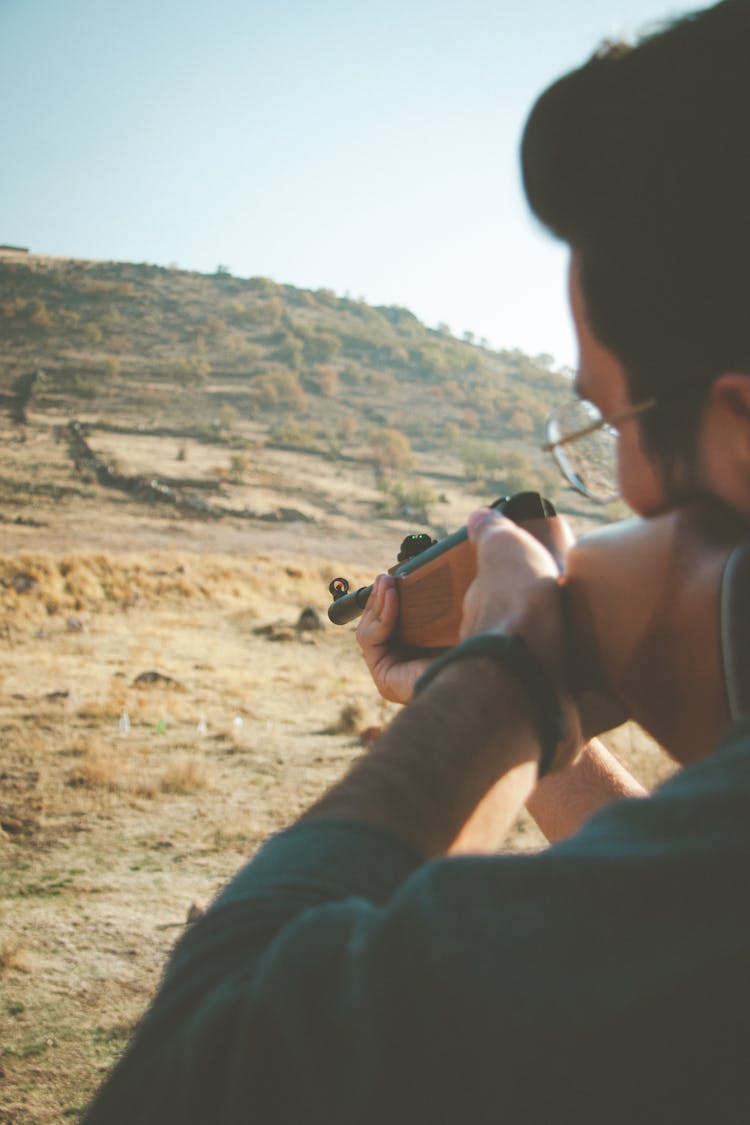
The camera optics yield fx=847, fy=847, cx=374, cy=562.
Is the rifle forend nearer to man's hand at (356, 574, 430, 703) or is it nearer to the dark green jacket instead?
man's hand at (356, 574, 430, 703)

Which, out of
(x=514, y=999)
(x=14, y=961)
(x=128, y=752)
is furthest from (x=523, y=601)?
(x=128, y=752)

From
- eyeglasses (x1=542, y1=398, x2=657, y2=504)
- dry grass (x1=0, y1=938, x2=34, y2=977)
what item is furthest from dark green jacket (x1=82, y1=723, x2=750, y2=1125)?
dry grass (x1=0, y1=938, x2=34, y2=977)

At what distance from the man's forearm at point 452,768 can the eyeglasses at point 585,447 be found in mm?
446

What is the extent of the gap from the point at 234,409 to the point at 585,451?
5649 centimetres

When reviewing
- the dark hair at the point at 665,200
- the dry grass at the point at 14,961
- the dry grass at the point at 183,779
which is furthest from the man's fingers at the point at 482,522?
the dry grass at the point at 183,779

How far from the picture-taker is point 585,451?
1.50m

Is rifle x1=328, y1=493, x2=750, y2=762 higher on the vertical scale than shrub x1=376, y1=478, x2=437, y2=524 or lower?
higher

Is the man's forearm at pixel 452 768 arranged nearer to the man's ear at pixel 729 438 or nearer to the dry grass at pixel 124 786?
the man's ear at pixel 729 438

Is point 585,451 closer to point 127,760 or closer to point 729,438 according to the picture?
point 729,438

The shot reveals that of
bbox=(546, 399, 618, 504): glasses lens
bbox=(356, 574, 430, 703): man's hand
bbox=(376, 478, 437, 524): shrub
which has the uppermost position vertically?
bbox=(546, 399, 618, 504): glasses lens

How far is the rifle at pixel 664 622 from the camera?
3.40 feet

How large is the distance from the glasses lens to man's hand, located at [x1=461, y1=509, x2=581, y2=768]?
0.16 m

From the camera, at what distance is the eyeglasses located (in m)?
1.32

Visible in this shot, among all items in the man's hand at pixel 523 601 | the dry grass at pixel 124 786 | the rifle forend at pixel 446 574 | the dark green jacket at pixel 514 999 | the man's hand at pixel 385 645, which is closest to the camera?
the dark green jacket at pixel 514 999
